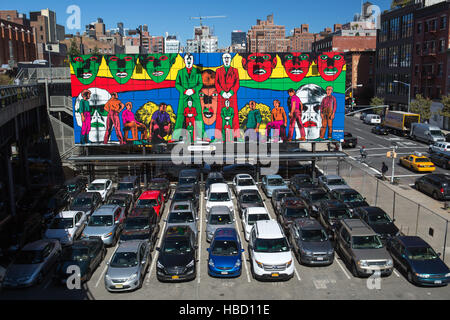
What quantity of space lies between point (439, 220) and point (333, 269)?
6.34 metres

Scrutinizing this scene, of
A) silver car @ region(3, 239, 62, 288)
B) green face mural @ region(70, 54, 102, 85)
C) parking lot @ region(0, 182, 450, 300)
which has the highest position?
green face mural @ region(70, 54, 102, 85)

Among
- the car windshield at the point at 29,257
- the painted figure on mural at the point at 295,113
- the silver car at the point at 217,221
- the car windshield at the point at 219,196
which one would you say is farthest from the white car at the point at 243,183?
the car windshield at the point at 29,257

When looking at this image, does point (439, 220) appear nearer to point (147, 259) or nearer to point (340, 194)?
point (340, 194)

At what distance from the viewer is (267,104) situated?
35.4 m

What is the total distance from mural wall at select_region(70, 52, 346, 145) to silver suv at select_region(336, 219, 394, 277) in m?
15.9

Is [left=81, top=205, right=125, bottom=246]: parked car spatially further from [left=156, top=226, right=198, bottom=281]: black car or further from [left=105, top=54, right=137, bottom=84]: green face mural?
[left=105, top=54, right=137, bottom=84]: green face mural

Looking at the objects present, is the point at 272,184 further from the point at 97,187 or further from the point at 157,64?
Result: the point at 157,64

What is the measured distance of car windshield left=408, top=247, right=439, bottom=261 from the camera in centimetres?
1842

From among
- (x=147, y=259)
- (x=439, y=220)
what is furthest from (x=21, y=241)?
(x=439, y=220)

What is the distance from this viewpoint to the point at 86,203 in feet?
90.4

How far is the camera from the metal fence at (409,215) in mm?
21125

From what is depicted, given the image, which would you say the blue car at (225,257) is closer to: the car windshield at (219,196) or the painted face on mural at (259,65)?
the car windshield at (219,196)

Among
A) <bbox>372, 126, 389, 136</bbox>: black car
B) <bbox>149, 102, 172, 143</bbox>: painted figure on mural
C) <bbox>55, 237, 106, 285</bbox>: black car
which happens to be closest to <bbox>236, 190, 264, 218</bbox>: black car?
<bbox>55, 237, 106, 285</bbox>: black car

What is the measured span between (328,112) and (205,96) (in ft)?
34.4
